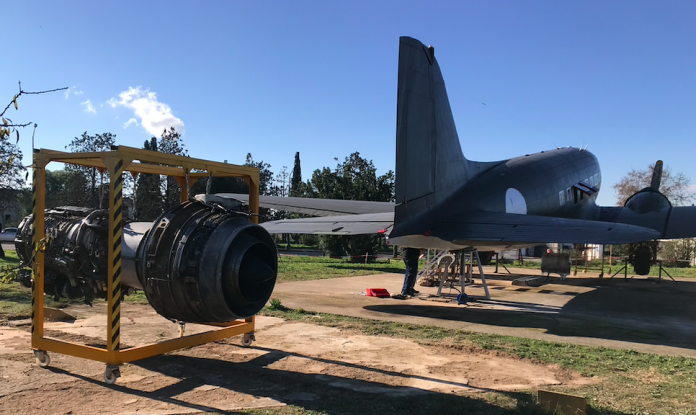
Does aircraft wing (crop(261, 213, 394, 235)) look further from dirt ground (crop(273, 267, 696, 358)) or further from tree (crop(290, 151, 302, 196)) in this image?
tree (crop(290, 151, 302, 196))

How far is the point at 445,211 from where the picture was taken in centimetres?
1402

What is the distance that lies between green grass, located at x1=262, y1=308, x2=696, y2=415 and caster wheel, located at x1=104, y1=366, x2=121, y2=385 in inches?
203

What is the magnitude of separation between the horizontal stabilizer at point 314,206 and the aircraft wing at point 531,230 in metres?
6.83

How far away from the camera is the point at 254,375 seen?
24.6ft

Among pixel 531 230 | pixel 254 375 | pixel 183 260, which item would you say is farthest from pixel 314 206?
pixel 183 260

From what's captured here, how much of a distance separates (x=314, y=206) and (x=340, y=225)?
4.25 m

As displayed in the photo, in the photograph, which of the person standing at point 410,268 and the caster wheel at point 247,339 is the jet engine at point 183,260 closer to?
the caster wheel at point 247,339

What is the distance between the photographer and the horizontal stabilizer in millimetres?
18188

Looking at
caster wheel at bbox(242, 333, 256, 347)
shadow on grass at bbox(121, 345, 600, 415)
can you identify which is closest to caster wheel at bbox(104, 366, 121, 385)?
shadow on grass at bbox(121, 345, 600, 415)

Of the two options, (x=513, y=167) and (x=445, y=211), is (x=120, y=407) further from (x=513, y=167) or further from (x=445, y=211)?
(x=513, y=167)

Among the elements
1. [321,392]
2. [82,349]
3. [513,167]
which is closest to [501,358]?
[321,392]

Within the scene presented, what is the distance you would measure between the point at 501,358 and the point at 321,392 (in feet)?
11.9

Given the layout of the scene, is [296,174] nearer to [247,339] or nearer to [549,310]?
[549,310]

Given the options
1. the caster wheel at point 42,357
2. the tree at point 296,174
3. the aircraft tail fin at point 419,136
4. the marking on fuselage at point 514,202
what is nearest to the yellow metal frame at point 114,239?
the caster wheel at point 42,357
